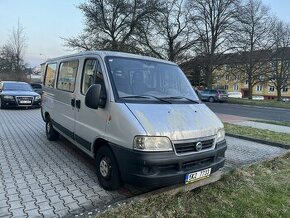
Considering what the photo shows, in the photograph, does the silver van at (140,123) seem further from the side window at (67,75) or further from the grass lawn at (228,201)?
the grass lawn at (228,201)

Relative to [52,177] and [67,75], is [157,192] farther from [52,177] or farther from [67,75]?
[67,75]

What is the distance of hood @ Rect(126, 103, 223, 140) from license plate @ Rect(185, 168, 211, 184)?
0.51m

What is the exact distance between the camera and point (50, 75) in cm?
771

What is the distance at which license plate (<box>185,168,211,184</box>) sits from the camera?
4031mm

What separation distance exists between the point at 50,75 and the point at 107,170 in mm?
4240

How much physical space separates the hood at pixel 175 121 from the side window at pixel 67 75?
2073 millimetres

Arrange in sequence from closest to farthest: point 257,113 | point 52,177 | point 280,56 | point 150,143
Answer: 1. point 150,143
2. point 52,177
3. point 257,113
4. point 280,56

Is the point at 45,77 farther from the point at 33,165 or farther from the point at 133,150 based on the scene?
the point at 133,150

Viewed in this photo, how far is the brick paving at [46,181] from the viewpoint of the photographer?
12.8 ft

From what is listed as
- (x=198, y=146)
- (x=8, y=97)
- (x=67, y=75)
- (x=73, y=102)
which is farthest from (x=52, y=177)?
(x=8, y=97)

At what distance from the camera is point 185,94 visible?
516 cm

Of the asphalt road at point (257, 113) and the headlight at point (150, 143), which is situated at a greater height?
the headlight at point (150, 143)

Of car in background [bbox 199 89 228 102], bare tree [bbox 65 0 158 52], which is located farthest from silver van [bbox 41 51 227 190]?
car in background [bbox 199 89 228 102]

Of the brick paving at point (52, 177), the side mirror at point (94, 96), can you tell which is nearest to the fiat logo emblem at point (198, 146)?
the brick paving at point (52, 177)
